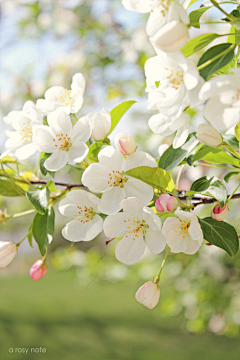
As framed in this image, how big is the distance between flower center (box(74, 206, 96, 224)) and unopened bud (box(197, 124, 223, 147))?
0.20 metres

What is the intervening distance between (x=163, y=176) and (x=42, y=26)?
2.73 meters

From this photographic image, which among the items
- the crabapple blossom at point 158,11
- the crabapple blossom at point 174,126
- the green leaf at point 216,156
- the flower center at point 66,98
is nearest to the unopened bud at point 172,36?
the crabapple blossom at point 158,11

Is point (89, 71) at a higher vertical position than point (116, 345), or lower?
higher

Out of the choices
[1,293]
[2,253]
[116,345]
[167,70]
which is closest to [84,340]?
[116,345]

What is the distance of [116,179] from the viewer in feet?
1.93

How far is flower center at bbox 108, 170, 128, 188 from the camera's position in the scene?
1.91 feet

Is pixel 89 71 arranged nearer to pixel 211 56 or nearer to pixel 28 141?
pixel 28 141

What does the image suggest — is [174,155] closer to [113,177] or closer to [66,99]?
[113,177]

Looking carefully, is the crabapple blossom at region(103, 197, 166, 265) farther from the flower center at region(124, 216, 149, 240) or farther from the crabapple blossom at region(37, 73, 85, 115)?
the crabapple blossom at region(37, 73, 85, 115)

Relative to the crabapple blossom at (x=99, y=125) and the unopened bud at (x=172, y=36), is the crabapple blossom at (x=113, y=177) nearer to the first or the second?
the crabapple blossom at (x=99, y=125)

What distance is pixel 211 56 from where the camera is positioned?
1.44ft

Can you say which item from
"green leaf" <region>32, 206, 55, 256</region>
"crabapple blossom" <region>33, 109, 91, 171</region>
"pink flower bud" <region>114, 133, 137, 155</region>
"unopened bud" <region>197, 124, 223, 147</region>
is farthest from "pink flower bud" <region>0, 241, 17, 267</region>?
"unopened bud" <region>197, 124, 223, 147</region>

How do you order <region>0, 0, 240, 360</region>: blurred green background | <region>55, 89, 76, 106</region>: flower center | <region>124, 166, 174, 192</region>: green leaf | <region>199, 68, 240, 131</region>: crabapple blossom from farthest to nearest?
<region>0, 0, 240, 360</region>: blurred green background < <region>55, 89, 76, 106</region>: flower center < <region>124, 166, 174, 192</region>: green leaf < <region>199, 68, 240, 131</region>: crabapple blossom

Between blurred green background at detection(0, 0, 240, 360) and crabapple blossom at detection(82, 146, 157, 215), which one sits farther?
blurred green background at detection(0, 0, 240, 360)
